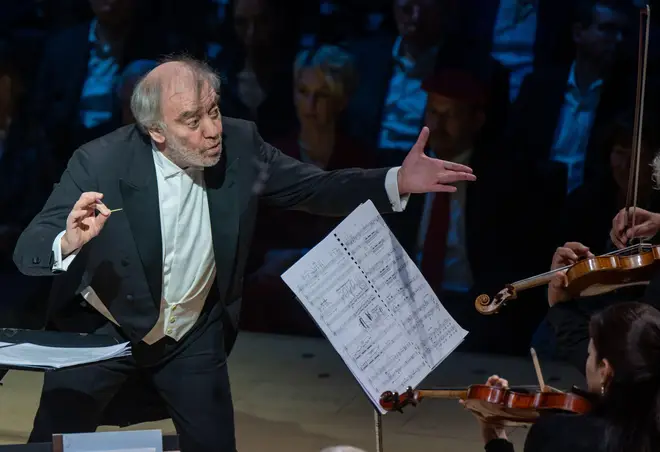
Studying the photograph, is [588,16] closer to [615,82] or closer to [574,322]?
[615,82]

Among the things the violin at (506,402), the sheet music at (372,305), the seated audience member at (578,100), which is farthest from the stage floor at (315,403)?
the violin at (506,402)

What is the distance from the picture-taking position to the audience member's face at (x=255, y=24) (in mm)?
4844

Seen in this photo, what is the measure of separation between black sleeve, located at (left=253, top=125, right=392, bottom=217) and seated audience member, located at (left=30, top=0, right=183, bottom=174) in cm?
213

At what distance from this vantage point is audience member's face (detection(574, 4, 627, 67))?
435 centimetres

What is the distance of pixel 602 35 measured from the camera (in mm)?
4367

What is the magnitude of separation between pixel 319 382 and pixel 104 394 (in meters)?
1.75

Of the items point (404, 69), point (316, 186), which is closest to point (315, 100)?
point (404, 69)

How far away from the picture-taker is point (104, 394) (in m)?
2.87

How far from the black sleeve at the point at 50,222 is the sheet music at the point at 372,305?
0.64 m

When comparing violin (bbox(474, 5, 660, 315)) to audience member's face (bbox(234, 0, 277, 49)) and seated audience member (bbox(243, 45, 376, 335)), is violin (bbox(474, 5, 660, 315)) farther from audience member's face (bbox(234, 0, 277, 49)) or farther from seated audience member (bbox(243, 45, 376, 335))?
audience member's face (bbox(234, 0, 277, 49))

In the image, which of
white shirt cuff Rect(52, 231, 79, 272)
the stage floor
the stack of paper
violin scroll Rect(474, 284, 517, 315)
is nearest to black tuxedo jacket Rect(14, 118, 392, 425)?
white shirt cuff Rect(52, 231, 79, 272)

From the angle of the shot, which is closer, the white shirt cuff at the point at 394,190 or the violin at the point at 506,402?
the violin at the point at 506,402

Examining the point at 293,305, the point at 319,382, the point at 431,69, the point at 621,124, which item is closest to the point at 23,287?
the point at 293,305

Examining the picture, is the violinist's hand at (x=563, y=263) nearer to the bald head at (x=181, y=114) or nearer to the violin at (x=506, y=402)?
the violin at (x=506, y=402)
